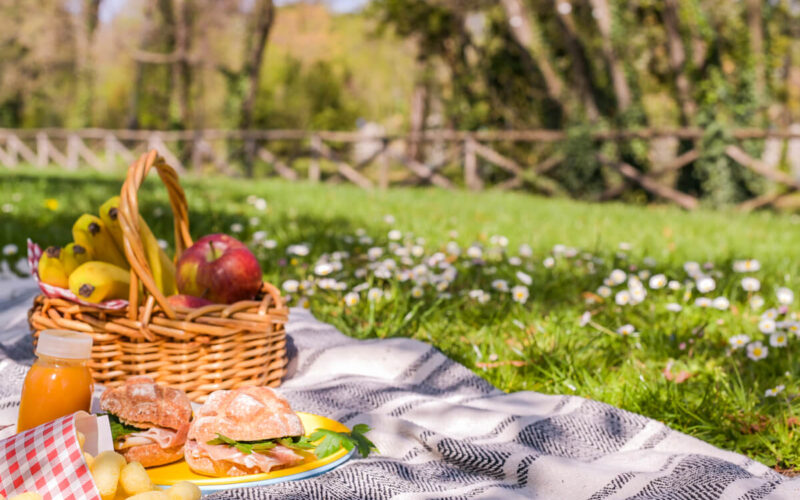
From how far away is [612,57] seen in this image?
41.4 feet

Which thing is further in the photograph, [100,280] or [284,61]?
[284,61]

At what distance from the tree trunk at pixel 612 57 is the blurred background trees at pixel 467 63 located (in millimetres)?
26

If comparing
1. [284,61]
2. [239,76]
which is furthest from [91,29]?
[284,61]

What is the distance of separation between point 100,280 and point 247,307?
44 cm

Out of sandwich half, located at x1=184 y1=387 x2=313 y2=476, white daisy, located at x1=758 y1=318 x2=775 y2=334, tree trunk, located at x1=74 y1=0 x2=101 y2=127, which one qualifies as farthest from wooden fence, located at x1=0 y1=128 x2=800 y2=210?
sandwich half, located at x1=184 y1=387 x2=313 y2=476

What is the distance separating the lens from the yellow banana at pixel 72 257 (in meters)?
2.19

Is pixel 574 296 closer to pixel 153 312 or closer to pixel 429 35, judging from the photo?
pixel 153 312

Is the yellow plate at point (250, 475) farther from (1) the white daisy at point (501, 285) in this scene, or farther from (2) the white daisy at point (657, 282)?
(2) the white daisy at point (657, 282)

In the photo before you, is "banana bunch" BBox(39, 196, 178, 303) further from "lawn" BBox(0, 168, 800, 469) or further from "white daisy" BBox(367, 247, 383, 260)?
"white daisy" BBox(367, 247, 383, 260)

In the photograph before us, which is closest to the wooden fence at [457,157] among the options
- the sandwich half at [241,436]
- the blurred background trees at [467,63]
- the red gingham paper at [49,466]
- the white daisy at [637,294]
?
the blurred background trees at [467,63]

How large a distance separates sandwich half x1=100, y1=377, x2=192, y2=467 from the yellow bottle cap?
0.45ft

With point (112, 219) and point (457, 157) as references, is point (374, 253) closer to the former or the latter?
point (112, 219)

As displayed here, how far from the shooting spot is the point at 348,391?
2211 millimetres

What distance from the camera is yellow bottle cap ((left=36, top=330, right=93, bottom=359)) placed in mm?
1546
